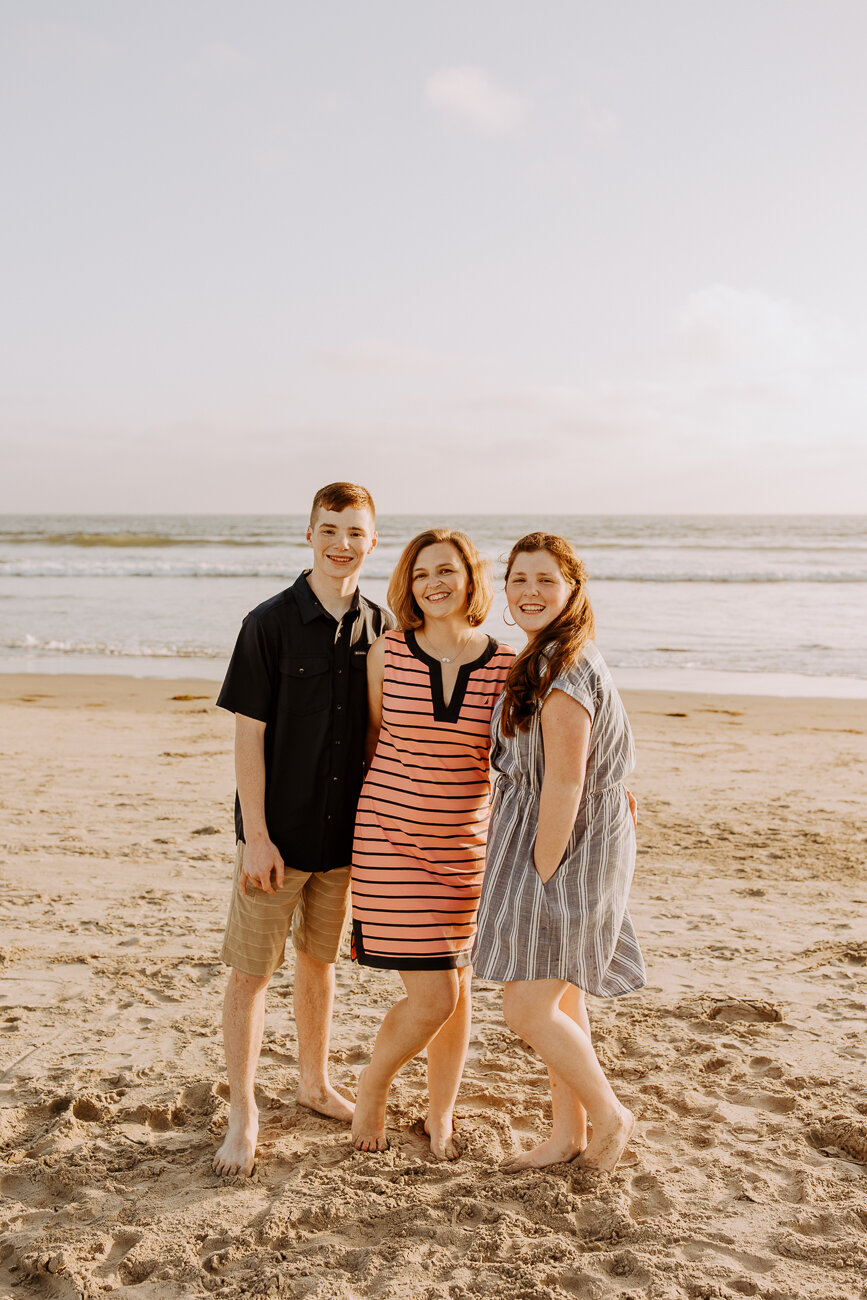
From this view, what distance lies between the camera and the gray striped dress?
2809mm

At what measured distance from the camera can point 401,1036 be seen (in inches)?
118

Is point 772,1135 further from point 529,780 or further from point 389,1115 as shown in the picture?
point 529,780

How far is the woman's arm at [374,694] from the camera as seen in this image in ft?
10.2

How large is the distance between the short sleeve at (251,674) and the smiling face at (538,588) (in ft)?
2.50

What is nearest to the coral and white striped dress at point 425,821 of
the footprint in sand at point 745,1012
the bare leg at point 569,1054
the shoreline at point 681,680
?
the bare leg at point 569,1054

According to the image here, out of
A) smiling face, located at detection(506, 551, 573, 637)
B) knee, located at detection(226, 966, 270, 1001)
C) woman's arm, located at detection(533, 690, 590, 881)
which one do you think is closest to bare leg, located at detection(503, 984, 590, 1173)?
woman's arm, located at detection(533, 690, 590, 881)

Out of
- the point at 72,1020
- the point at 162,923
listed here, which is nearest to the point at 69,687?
the point at 162,923

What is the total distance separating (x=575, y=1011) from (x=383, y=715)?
115cm

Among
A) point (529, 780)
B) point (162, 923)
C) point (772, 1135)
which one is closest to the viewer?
point (529, 780)

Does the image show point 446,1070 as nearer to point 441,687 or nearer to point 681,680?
point 441,687

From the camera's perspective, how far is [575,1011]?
3168mm

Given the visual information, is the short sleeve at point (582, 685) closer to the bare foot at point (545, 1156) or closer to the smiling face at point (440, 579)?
the smiling face at point (440, 579)

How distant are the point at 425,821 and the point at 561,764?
1.49ft

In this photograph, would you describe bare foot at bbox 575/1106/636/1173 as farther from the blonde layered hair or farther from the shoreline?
the shoreline
